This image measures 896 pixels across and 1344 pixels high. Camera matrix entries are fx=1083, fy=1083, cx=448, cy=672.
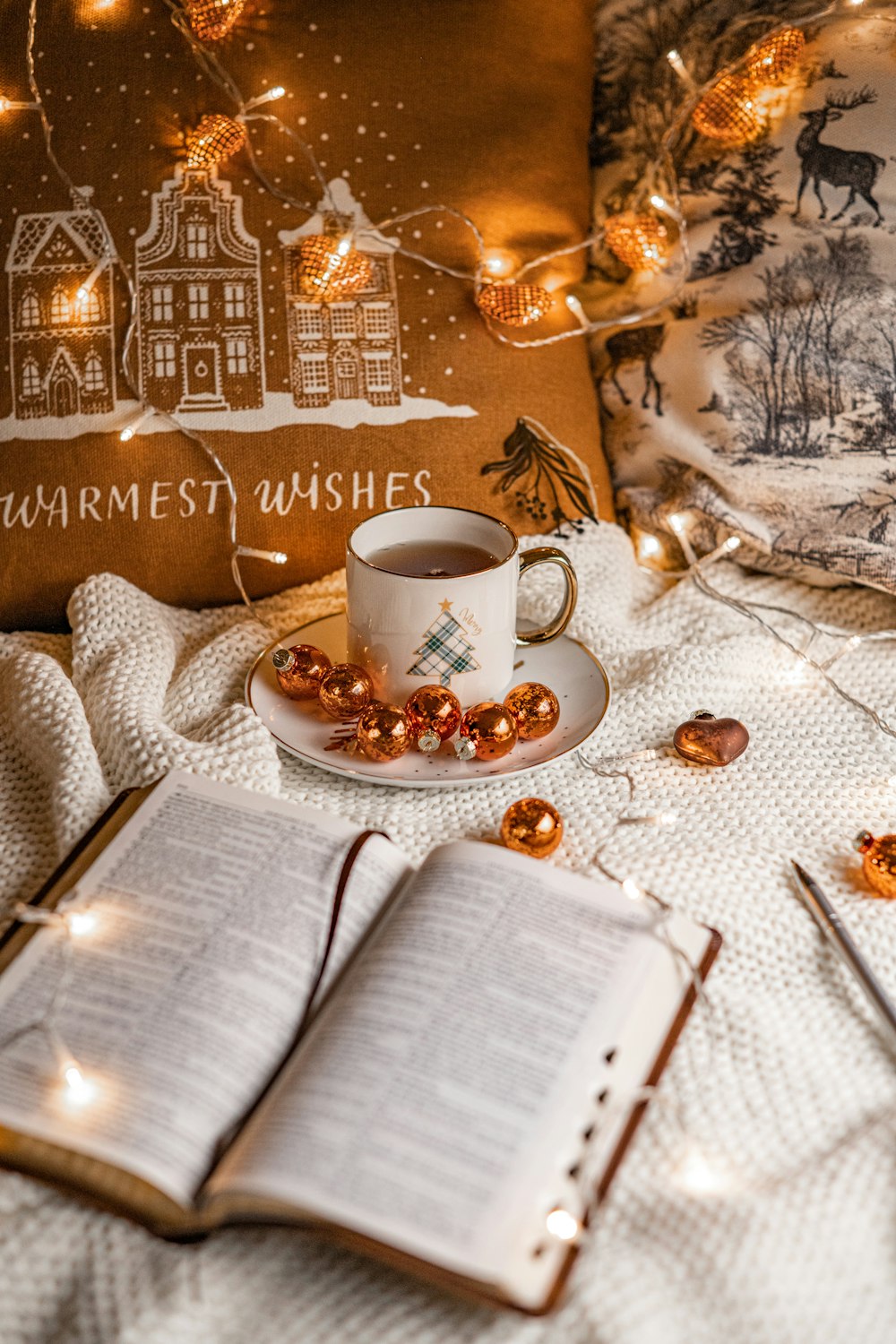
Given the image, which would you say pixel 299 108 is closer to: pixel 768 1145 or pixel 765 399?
pixel 765 399

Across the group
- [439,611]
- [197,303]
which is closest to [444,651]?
[439,611]

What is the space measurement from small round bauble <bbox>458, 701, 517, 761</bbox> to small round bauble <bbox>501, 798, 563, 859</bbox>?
71mm

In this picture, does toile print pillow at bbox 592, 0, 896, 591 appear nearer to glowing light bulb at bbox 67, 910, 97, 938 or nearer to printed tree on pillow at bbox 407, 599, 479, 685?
printed tree on pillow at bbox 407, 599, 479, 685

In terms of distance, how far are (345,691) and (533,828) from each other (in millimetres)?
195

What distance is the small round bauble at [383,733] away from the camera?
0.83 m

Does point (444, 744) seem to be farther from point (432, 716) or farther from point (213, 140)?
point (213, 140)

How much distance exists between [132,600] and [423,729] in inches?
13.0

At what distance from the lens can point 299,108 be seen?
102 centimetres

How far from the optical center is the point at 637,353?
3.60 feet

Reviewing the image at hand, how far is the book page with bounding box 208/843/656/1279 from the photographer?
0.51 m

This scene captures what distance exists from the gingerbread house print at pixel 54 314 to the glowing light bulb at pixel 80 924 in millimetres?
527

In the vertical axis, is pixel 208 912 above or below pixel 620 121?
below

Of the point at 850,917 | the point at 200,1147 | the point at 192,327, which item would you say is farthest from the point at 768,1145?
the point at 192,327

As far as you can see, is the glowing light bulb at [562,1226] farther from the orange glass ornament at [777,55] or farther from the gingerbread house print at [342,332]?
the orange glass ornament at [777,55]
